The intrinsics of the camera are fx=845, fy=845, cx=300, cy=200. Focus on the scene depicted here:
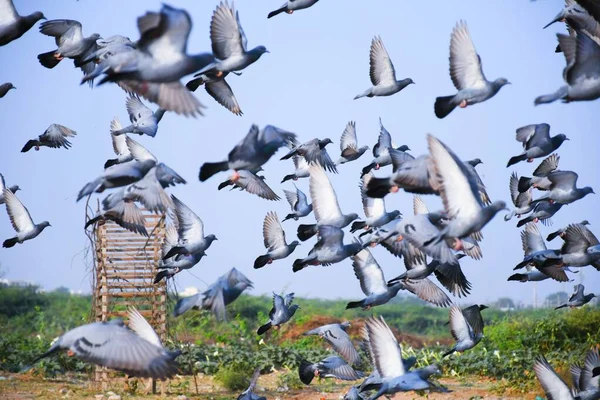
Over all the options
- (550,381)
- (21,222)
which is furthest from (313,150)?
(550,381)

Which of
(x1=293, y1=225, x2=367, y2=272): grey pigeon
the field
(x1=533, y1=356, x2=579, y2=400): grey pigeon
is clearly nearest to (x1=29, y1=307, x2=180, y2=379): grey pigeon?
(x1=293, y1=225, x2=367, y2=272): grey pigeon

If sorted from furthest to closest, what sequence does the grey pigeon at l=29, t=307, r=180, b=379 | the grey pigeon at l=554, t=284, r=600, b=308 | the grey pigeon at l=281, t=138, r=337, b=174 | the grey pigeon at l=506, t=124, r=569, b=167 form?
1. the grey pigeon at l=281, t=138, r=337, b=174
2. the grey pigeon at l=554, t=284, r=600, b=308
3. the grey pigeon at l=506, t=124, r=569, b=167
4. the grey pigeon at l=29, t=307, r=180, b=379

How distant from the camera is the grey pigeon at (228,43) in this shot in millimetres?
8219

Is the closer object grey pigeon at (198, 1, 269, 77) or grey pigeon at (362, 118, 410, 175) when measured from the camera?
grey pigeon at (198, 1, 269, 77)

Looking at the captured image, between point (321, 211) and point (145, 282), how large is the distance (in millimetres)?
3732

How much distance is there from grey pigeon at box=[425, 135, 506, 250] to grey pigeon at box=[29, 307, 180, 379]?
8.01ft

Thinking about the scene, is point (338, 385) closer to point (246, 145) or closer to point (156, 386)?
point (156, 386)

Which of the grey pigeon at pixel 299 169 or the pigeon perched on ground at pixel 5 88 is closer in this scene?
the pigeon perched on ground at pixel 5 88

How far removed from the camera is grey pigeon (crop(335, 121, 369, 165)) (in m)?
10.7

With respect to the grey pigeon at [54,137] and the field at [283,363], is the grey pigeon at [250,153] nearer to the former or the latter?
the grey pigeon at [54,137]

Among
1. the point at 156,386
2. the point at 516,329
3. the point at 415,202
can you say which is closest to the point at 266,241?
the point at 415,202

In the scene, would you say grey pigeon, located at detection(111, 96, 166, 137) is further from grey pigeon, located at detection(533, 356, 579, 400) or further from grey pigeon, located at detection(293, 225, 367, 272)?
grey pigeon, located at detection(533, 356, 579, 400)

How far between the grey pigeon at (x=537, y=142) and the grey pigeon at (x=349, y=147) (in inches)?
81.6

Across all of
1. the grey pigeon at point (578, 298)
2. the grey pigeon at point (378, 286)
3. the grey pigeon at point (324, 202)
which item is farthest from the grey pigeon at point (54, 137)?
the grey pigeon at point (578, 298)
